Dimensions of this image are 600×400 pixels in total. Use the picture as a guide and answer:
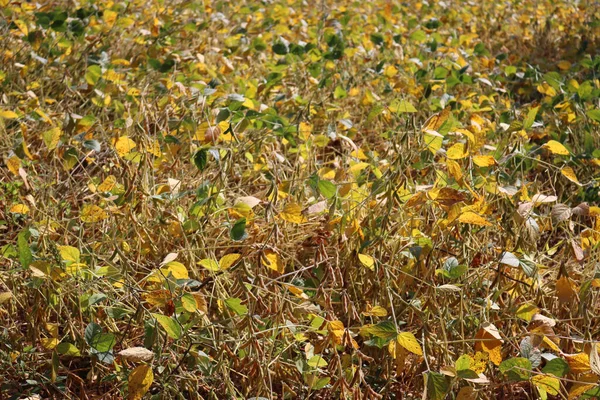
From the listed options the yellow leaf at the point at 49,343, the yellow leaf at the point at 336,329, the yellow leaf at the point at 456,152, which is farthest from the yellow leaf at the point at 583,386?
the yellow leaf at the point at 49,343

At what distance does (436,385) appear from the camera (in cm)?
120

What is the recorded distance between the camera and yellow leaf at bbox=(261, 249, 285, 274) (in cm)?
142

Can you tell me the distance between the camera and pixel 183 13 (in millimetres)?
3562

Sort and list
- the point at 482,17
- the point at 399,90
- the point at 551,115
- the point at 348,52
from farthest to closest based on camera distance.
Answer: the point at 482,17 < the point at 348,52 < the point at 399,90 < the point at 551,115

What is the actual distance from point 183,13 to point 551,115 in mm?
1869

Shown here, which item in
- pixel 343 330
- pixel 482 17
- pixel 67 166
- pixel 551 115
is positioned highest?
pixel 67 166

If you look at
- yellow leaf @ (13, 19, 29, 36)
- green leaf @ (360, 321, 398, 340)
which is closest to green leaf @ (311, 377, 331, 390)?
green leaf @ (360, 321, 398, 340)

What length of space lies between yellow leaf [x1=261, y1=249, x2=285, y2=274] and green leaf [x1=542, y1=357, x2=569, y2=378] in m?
0.52

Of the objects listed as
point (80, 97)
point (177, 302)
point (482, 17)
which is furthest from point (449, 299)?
point (482, 17)

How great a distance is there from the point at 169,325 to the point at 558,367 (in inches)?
25.6

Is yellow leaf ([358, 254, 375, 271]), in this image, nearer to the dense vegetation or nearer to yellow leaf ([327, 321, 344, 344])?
the dense vegetation

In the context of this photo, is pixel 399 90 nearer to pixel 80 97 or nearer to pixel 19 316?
pixel 80 97

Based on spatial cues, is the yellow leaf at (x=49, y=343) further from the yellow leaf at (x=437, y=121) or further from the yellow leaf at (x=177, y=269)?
the yellow leaf at (x=437, y=121)

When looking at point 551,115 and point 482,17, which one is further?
point 482,17
